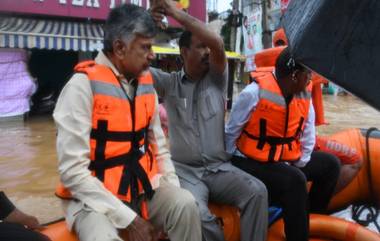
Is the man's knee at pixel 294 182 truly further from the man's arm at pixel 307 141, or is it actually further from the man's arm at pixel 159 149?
the man's arm at pixel 159 149

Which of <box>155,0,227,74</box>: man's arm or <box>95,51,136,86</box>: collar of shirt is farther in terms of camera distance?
<box>155,0,227,74</box>: man's arm

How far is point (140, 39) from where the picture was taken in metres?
2.34

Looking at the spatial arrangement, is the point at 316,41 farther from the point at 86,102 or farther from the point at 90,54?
the point at 90,54

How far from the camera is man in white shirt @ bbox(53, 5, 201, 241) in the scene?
84.0 inches

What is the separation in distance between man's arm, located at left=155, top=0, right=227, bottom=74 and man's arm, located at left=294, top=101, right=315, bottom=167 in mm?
838

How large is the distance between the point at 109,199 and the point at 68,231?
28cm

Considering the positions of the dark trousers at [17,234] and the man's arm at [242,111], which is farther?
the man's arm at [242,111]

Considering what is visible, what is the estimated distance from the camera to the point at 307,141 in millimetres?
3309

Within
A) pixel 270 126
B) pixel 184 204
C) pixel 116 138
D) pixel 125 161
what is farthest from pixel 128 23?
pixel 270 126

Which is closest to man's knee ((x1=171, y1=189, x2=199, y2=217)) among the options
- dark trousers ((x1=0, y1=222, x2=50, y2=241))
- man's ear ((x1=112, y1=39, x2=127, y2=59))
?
dark trousers ((x1=0, y1=222, x2=50, y2=241))

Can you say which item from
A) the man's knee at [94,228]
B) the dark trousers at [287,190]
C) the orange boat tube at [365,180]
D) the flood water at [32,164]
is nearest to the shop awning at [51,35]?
the flood water at [32,164]

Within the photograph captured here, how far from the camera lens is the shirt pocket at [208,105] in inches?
114

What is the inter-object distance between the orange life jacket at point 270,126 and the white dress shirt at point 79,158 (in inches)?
43.8

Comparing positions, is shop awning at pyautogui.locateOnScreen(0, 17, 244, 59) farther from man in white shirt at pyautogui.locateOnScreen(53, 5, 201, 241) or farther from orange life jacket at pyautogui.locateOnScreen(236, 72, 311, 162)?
man in white shirt at pyautogui.locateOnScreen(53, 5, 201, 241)
